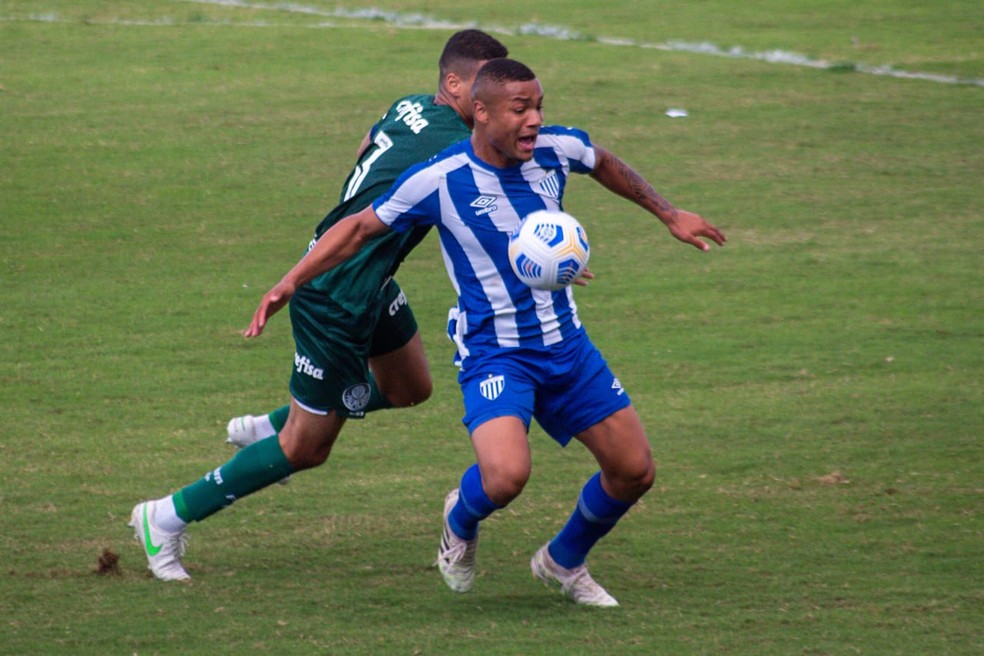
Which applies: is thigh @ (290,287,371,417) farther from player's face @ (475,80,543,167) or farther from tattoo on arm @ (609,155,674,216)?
tattoo on arm @ (609,155,674,216)

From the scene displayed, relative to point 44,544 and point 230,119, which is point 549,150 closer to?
point 44,544

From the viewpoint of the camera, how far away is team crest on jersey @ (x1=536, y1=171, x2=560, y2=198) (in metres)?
5.28

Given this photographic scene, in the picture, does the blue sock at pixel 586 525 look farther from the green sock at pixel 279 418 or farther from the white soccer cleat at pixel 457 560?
the green sock at pixel 279 418

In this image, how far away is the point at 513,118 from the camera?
507 cm

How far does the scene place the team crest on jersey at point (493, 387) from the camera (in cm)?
513

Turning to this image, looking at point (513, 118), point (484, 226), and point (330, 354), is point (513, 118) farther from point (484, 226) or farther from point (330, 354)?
point (330, 354)

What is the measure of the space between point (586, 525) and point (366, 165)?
164 cm

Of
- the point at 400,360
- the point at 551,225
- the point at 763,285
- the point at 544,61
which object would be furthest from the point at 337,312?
the point at 544,61

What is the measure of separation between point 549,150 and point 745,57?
395 inches

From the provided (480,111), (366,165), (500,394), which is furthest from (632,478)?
(366,165)

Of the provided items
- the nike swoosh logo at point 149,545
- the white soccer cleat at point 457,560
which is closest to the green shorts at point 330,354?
the white soccer cleat at point 457,560

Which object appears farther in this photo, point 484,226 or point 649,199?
point 649,199

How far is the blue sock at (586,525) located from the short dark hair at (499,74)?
1.42 meters

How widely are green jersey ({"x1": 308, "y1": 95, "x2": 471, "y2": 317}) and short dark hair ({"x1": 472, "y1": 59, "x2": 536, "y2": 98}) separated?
0.55 metres
